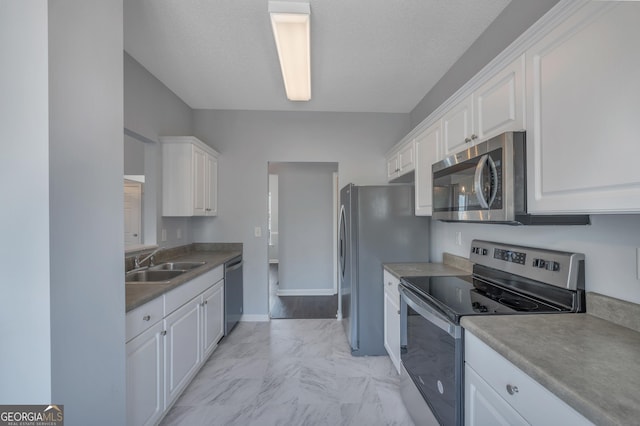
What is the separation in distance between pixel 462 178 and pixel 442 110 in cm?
63

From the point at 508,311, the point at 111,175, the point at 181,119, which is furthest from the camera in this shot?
the point at 181,119

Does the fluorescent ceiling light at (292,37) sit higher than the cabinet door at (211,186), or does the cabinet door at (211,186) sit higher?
the fluorescent ceiling light at (292,37)

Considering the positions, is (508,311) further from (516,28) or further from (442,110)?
(516,28)

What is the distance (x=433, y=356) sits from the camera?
139cm

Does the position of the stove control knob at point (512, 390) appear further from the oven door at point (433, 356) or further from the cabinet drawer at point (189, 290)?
the cabinet drawer at point (189, 290)

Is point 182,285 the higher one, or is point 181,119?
point 181,119

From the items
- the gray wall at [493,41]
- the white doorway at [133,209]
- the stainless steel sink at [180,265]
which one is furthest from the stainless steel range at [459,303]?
the white doorway at [133,209]

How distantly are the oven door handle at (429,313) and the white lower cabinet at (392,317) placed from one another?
319mm

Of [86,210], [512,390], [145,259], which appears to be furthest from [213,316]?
[512,390]

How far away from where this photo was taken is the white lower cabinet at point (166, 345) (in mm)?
1390

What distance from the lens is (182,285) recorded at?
1881mm

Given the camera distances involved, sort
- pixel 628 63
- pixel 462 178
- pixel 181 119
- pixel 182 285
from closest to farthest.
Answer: pixel 628 63 → pixel 462 178 → pixel 182 285 → pixel 181 119

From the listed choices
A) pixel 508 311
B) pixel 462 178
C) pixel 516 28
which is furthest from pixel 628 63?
pixel 516 28

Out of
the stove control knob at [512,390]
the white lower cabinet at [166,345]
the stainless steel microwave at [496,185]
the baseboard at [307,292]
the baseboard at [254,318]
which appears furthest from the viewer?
the baseboard at [307,292]
